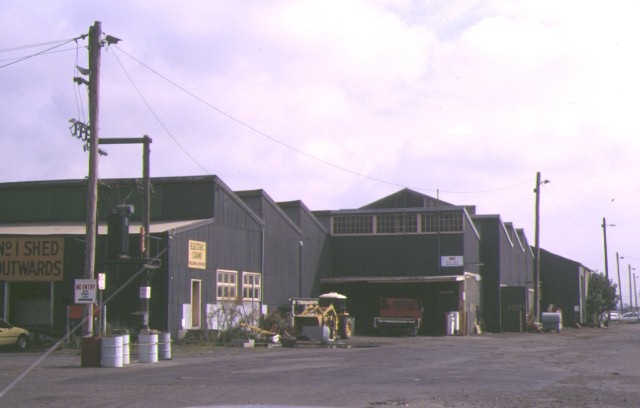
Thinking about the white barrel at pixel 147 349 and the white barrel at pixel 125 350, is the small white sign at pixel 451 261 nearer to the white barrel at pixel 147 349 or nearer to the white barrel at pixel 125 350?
the white barrel at pixel 147 349

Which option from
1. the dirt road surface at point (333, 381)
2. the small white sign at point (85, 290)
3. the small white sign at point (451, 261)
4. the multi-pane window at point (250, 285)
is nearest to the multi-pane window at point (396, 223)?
the small white sign at point (451, 261)

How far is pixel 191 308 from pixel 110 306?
347 cm

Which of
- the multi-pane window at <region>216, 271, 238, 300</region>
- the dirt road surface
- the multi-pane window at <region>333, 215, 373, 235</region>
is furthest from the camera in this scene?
the multi-pane window at <region>333, 215, 373, 235</region>

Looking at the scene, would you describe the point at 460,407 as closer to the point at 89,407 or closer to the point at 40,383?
the point at 89,407

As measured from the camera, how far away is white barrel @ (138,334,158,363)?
23.3 m

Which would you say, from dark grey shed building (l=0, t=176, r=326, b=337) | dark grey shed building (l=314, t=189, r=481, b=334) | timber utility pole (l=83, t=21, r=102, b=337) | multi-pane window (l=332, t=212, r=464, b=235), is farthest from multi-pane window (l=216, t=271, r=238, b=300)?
multi-pane window (l=332, t=212, r=464, b=235)

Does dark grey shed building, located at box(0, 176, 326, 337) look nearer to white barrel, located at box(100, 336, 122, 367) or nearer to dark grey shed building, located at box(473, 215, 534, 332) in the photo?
white barrel, located at box(100, 336, 122, 367)

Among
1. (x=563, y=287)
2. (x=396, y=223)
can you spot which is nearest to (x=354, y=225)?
(x=396, y=223)

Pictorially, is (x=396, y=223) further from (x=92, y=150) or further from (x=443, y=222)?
(x=92, y=150)

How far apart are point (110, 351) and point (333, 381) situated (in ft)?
23.2

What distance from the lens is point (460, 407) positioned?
13273 mm

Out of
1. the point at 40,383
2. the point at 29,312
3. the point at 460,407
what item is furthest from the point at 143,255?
the point at 460,407

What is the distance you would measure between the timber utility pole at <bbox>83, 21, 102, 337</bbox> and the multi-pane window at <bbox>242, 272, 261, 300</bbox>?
1401cm

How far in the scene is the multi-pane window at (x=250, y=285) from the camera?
39000 mm
